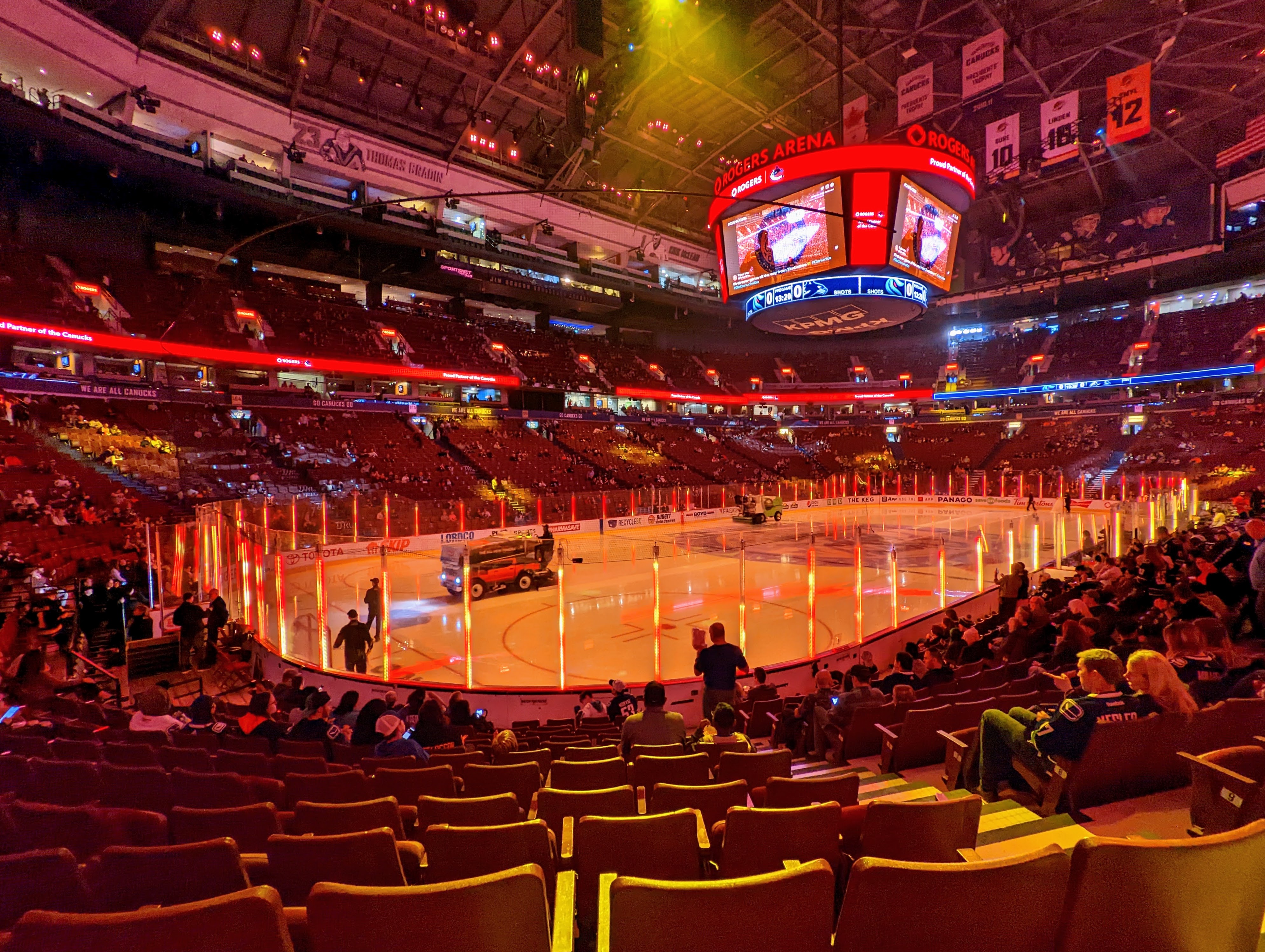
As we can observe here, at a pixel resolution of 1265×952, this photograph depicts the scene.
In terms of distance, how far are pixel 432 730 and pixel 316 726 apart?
126 cm

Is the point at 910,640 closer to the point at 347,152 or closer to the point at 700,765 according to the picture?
the point at 700,765

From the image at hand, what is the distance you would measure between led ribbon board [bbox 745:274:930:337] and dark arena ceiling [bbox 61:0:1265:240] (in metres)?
6.15

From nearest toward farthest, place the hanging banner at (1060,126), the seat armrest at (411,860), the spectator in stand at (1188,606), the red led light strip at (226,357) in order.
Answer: the seat armrest at (411,860), the spectator in stand at (1188,606), the hanging banner at (1060,126), the red led light strip at (226,357)

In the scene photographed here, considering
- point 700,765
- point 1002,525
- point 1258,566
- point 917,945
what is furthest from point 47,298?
point 1002,525

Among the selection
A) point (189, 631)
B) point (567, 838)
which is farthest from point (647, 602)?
point (567, 838)

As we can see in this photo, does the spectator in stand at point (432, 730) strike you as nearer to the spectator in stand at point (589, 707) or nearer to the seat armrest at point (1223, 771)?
the spectator in stand at point (589, 707)

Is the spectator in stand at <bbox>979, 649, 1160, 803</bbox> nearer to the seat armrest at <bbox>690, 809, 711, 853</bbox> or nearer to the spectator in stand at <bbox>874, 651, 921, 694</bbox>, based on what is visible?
the seat armrest at <bbox>690, 809, 711, 853</bbox>

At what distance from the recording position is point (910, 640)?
12.7m

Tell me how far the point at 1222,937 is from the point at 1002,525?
31.7 metres

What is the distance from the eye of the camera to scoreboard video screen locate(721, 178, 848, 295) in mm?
17250

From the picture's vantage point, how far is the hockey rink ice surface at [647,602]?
11961mm

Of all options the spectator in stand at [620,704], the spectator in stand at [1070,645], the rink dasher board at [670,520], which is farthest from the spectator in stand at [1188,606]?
the rink dasher board at [670,520]

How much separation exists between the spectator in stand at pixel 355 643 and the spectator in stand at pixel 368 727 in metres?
3.83

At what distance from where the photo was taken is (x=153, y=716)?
269 inches
